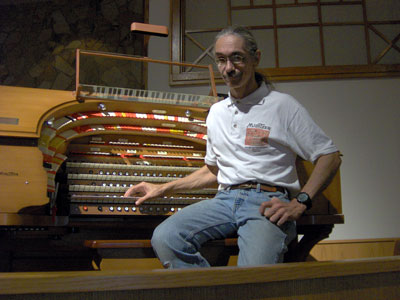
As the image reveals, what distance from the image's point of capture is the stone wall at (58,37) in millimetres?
4684

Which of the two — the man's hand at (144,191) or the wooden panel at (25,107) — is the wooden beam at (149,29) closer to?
the wooden panel at (25,107)

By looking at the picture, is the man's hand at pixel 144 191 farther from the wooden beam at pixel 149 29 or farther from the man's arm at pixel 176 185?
the wooden beam at pixel 149 29

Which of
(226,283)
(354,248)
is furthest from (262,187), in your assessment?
(354,248)

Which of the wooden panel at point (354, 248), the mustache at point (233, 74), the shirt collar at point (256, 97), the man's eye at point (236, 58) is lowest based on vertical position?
the wooden panel at point (354, 248)

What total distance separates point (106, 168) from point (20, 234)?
62 cm

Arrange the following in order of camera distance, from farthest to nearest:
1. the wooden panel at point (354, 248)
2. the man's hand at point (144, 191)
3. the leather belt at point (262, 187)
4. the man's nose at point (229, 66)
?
1. the wooden panel at point (354, 248)
2. the man's hand at point (144, 191)
3. the man's nose at point (229, 66)
4. the leather belt at point (262, 187)

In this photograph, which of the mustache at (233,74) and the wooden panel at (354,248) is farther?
the wooden panel at (354,248)

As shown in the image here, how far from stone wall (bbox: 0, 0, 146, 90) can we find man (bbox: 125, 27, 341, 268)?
9.81 ft

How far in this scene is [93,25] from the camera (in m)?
4.84

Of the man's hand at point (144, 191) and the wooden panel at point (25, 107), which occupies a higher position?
the wooden panel at point (25, 107)

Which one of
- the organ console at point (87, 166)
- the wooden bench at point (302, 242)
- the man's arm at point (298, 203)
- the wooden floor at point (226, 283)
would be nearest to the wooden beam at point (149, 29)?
the organ console at point (87, 166)

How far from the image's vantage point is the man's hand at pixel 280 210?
1.46 m

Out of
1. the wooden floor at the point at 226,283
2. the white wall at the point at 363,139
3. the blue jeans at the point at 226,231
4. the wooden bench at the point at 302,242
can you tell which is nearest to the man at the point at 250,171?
the blue jeans at the point at 226,231

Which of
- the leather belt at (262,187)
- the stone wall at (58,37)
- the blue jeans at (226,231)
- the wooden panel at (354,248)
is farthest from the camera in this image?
the stone wall at (58,37)
